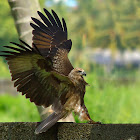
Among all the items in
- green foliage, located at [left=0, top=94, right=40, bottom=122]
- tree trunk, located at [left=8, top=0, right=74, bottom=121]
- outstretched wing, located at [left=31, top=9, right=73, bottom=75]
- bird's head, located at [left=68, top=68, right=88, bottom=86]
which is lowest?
green foliage, located at [left=0, top=94, right=40, bottom=122]

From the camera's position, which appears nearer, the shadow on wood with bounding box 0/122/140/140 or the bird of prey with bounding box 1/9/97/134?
the shadow on wood with bounding box 0/122/140/140

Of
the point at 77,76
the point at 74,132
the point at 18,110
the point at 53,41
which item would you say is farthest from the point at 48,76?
the point at 18,110

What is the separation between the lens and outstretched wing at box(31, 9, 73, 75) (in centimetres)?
403

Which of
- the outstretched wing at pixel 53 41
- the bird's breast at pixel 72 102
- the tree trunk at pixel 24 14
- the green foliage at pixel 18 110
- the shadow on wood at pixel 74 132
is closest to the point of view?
the shadow on wood at pixel 74 132

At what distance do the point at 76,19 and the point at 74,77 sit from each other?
30.7 metres

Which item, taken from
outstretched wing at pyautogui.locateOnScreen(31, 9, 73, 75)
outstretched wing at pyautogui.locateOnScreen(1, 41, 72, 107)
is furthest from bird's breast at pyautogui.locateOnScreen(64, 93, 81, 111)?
outstretched wing at pyautogui.locateOnScreen(31, 9, 73, 75)

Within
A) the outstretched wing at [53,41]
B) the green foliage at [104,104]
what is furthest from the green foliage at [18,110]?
the outstretched wing at [53,41]

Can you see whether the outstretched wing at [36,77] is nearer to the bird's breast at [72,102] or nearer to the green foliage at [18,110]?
the bird's breast at [72,102]

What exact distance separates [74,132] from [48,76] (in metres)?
0.66

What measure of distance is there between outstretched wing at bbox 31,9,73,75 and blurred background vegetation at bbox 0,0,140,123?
1.81 feet

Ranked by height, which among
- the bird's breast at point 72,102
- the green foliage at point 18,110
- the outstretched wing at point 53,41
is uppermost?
the outstretched wing at point 53,41

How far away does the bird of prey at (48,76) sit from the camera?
10.6 feet

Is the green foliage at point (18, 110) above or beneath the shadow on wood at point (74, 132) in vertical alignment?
beneath

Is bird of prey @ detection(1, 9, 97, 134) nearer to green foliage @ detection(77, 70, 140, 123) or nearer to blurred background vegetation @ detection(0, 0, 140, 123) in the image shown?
blurred background vegetation @ detection(0, 0, 140, 123)
